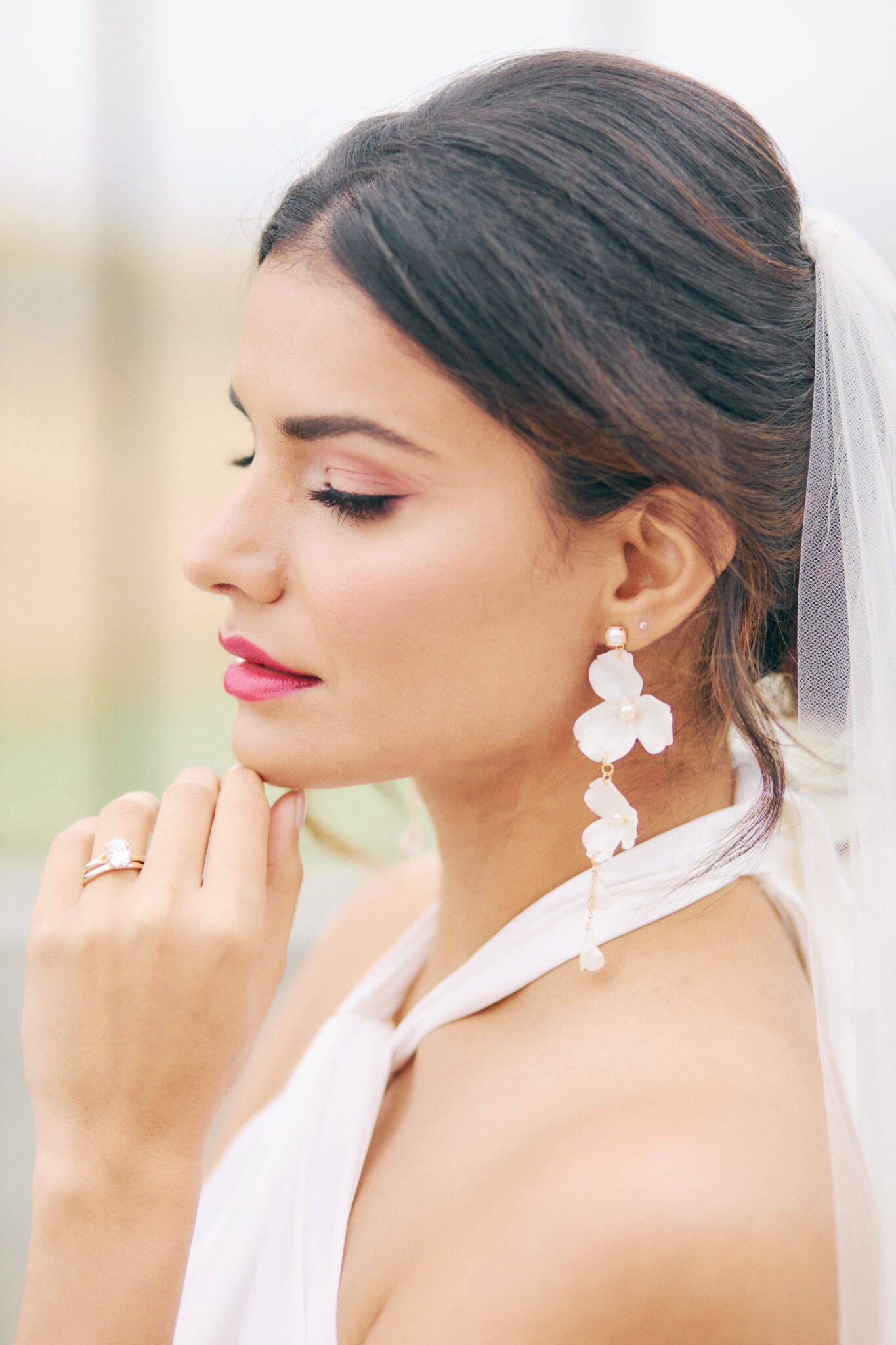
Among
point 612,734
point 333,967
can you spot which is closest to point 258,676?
point 612,734

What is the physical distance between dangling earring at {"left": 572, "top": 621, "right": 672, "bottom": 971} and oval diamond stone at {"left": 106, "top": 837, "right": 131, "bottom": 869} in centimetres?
37

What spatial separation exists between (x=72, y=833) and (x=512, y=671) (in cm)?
41

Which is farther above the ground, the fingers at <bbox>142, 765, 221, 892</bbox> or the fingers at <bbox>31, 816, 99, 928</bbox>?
the fingers at <bbox>142, 765, 221, 892</bbox>

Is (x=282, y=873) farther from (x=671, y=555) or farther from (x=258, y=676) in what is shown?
(x=671, y=555)

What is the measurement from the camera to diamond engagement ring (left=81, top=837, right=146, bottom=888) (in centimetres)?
86

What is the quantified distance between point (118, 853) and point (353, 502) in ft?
1.13

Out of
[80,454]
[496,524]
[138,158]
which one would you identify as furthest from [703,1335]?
[138,158]

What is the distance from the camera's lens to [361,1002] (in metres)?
1.15

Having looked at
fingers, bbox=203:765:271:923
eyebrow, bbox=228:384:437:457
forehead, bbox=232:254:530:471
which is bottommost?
fingers, bbox=203:765:271:923

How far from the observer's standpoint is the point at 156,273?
179 cm

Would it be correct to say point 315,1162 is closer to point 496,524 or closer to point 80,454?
point 496,524

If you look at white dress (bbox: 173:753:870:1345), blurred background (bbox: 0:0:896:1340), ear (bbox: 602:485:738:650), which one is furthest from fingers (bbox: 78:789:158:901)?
blurred background (bbox: 0:0:896:1340)

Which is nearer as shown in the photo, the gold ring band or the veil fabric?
the veil fabric

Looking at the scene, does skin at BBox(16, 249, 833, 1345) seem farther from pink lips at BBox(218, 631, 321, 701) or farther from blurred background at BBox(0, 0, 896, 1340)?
blurred background at BBox(0, 0, 896, 1340)
